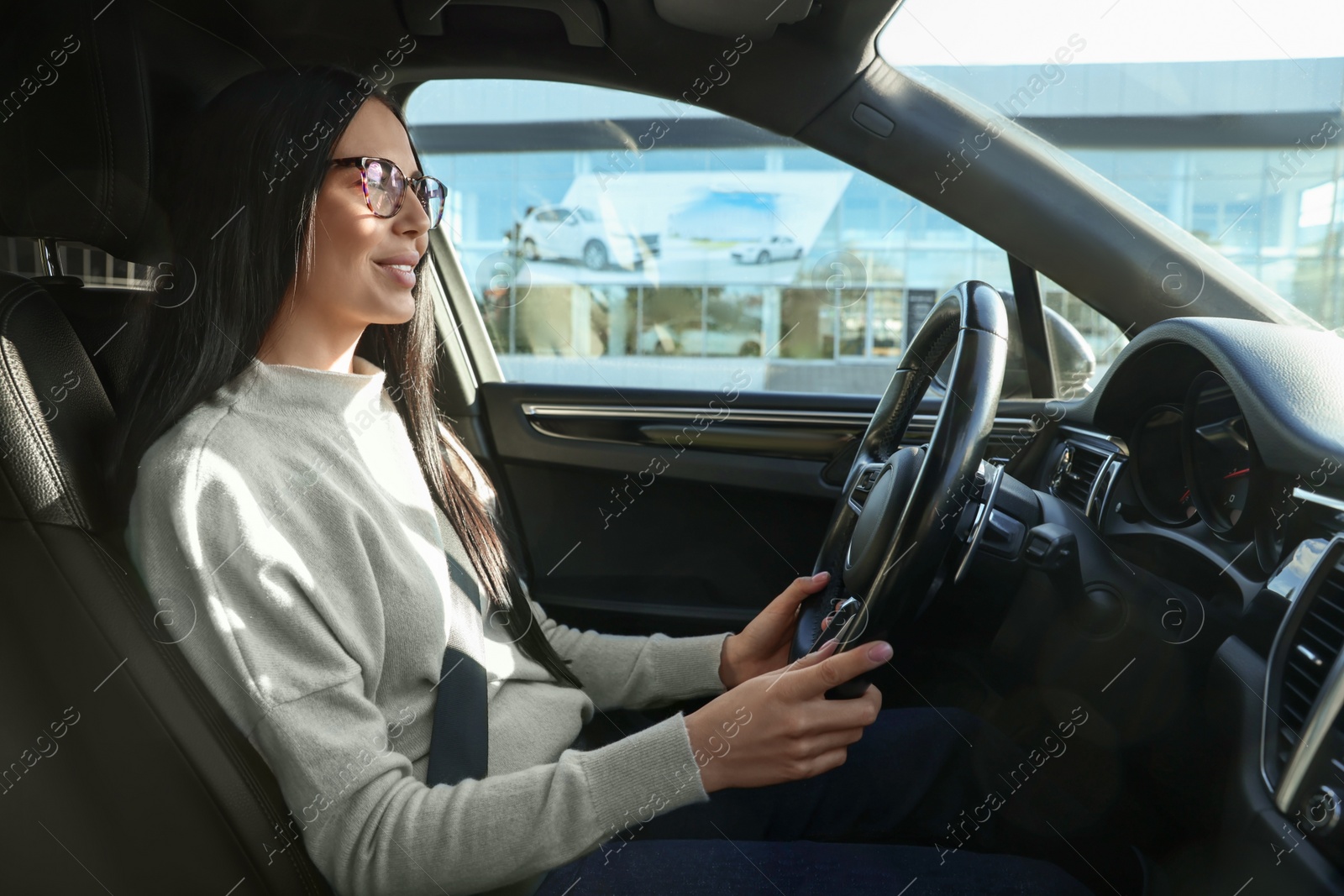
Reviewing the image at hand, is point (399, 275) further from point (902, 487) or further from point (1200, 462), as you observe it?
point (1200, 462)

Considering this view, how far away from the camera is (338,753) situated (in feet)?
2.52

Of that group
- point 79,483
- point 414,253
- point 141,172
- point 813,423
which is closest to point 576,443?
point 813,423

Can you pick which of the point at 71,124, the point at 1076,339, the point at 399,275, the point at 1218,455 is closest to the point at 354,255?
the point at 399,275

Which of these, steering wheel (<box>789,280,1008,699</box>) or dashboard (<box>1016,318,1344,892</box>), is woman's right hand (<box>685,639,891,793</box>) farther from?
dashboard (<box>1016,318,1344,892</box>)

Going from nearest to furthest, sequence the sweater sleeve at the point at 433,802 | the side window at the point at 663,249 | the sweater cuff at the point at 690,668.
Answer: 1. the sweater sleeve at the point at 433,802
2. the sweater cuff at the point at 690,668
3. the side window at the point at 663,249

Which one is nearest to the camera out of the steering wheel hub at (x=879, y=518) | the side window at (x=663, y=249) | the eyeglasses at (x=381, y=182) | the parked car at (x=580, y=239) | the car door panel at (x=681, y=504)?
the steering wheel hub at (x=879, y=518)

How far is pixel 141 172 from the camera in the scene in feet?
3.44

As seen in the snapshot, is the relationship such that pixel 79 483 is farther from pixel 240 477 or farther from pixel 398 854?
pixel 398 854

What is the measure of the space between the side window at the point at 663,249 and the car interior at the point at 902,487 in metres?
0.18

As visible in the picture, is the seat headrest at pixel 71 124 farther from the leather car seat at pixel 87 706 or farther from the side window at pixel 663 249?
the side window at pixel 663 249

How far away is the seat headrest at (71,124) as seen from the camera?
984mm

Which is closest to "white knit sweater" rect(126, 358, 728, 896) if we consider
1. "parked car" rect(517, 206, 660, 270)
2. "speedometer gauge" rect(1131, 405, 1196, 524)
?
"speedometer gauge" rect(1131, 405, 1196, 524)

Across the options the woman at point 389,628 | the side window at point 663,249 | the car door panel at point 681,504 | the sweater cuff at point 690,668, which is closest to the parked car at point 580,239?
→ the side window at point 663,249

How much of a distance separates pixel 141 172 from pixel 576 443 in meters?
1.02
